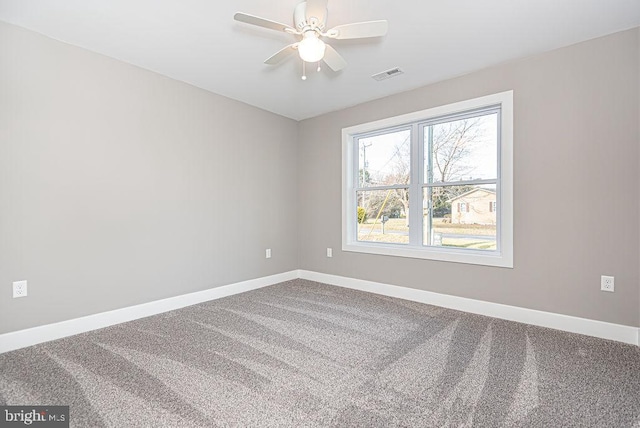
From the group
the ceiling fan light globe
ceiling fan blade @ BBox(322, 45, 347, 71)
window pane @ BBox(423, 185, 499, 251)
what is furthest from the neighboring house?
the ceiling fan light globe

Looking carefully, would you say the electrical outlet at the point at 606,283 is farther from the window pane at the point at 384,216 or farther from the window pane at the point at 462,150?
the window pane at the point at 384,216

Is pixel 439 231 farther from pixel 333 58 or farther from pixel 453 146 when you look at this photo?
pixel 333 58

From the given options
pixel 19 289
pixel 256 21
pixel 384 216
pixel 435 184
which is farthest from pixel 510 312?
pixel 19 289

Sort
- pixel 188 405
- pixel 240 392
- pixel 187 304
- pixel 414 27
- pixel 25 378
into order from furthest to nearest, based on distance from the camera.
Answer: pixel 187 304
pixel 414 27
pixel 25 378
pixel 240 392
pixel 188 405

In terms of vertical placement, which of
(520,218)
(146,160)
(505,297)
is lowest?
(505,297)

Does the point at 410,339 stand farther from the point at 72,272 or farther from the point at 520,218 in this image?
the point at 72,272

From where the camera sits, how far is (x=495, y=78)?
2975 mm

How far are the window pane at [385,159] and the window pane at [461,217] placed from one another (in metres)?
0.46

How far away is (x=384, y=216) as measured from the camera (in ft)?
13.1

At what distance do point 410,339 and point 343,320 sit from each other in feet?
2.21

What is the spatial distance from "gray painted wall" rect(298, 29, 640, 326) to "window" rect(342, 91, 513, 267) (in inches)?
4.9

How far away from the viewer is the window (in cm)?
306

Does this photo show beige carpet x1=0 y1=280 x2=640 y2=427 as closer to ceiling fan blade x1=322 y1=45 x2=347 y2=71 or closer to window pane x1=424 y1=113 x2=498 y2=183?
window pane x1=424 y1=113 x2=498 y2=183

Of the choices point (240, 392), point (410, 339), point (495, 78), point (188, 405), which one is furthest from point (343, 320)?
point (495, 78)
